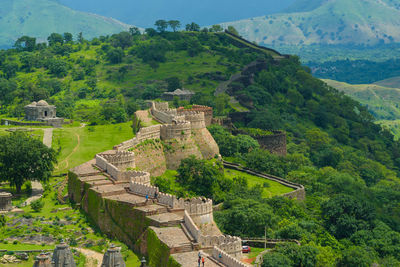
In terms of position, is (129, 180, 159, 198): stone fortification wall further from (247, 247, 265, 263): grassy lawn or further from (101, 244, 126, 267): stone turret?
(101, 244, 126, 267): stone turret

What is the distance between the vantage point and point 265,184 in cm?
10469

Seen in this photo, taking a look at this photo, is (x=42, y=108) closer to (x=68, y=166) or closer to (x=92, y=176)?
(x=68, y=166)

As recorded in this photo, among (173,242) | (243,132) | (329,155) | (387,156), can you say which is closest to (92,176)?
(173,242)

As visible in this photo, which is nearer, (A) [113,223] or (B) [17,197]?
(A) [113,223]

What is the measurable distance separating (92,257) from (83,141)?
1842 inches

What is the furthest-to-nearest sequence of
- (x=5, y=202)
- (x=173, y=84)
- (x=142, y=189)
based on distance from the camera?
(x=173, y=84) < (x=5, y=202) < (x=142, y=189)

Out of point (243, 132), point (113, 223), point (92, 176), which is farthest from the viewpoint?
point (243, 132)

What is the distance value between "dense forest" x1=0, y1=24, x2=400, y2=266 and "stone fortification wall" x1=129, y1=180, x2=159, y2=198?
29.7 ft

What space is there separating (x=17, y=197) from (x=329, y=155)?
264 feet

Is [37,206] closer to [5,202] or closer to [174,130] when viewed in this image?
[5,202]

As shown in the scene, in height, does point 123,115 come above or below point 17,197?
above

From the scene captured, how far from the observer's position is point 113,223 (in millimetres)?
71125

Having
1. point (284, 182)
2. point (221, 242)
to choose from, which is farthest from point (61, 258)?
point (284, 182)

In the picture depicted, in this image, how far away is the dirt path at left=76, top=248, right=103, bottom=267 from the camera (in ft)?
206
